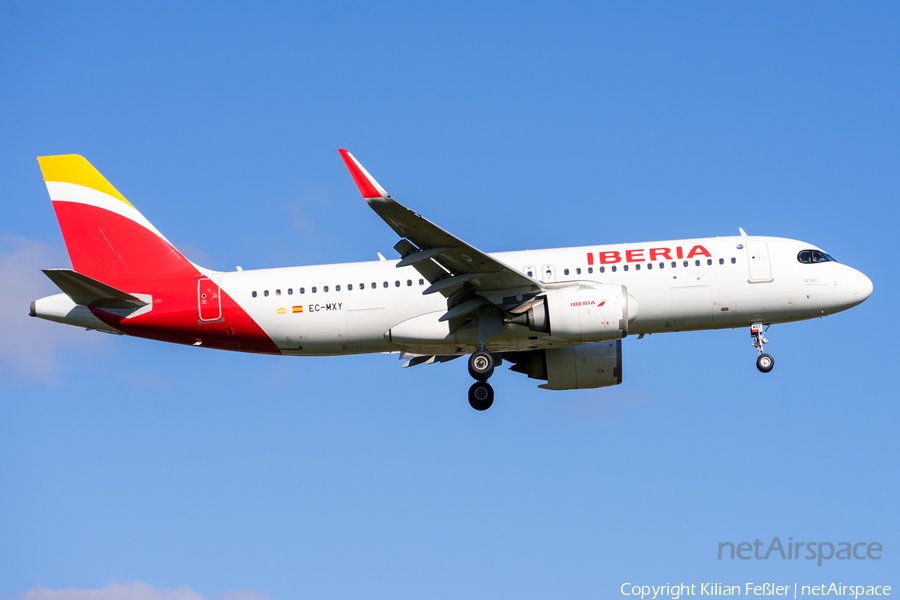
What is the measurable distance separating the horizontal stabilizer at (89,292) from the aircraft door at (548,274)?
44.1 feet

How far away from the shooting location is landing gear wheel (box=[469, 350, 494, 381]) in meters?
30.5

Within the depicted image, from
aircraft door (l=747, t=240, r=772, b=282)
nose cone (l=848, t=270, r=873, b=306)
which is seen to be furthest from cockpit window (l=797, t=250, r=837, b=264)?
aircraft door (l=747, t=240, r=772, b=282)

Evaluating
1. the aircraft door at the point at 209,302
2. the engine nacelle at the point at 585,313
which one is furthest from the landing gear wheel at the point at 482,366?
the aircraft door at the point at 209,302

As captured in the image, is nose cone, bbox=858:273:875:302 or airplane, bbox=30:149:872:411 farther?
nose cone, bbox=858:273:875:302

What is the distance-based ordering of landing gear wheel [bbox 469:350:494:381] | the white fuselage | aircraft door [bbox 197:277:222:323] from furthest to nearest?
aircraft door [bbox 197:277:222:323], landing gear wheel [bbox 469:350:494:381], the white fuselage

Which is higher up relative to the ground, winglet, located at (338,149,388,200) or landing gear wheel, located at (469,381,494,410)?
winglet, located at (338,149,388,200)

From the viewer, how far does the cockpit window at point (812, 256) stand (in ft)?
101

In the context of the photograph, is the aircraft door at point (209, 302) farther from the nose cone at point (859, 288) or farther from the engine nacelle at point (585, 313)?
the nose cone at point (859, 288)

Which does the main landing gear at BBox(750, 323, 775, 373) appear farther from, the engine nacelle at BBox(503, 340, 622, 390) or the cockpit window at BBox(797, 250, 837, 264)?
the engine nacelle at BBox(503, 340, 622, 390)

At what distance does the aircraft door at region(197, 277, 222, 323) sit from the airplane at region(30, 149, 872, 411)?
0.13 ft

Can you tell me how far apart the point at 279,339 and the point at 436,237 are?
729 cm

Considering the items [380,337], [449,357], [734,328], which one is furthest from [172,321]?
[734,328]

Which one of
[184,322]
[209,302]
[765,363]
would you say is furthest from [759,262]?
[184,322]

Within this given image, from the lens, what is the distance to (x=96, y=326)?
31.2 m
